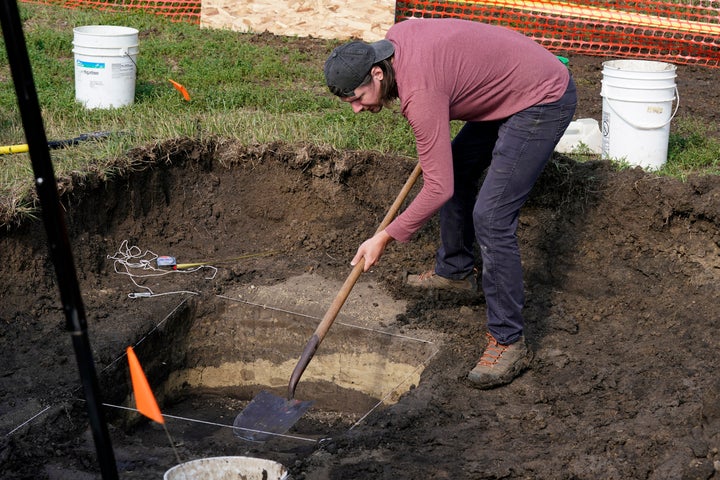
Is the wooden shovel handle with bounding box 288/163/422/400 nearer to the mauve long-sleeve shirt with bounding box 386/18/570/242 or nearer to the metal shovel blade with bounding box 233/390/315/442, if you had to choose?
the metal shovel blade with bounding box 233/390/315/442

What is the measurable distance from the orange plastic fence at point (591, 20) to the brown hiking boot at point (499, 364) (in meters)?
5.62

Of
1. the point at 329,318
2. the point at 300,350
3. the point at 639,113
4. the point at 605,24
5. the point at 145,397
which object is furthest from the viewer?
the point at 605,24

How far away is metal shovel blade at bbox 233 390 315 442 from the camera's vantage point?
4281mm

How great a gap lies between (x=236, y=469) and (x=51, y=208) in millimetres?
1569

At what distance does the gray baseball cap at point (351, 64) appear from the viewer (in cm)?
362

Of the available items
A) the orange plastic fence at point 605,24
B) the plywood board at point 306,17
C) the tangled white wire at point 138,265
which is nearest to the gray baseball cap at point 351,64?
the tangled white wire at point 138,265

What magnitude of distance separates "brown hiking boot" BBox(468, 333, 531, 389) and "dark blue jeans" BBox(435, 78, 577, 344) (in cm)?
5

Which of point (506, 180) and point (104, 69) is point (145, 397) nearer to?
point (506, 180)

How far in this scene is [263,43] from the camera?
8.76m

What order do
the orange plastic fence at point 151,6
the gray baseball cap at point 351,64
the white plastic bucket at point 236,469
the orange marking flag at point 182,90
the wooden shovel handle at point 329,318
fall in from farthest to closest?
the orange plastic fence at point 151,6 < the orange marking flag at point 182,90 < the wooden shovel handle at point 329,318 < the gray baseball cap at point 351,64 < the white plastic bucket at point 236,469

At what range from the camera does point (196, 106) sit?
6.98 metres

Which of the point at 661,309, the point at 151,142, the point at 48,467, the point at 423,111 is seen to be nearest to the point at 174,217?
the point at 151,142

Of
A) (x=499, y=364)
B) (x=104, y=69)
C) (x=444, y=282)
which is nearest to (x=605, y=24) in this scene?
(x=444, y=282)

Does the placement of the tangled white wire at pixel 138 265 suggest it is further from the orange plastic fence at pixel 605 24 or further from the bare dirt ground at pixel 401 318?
the orange plastic fence at pixel 605 24
